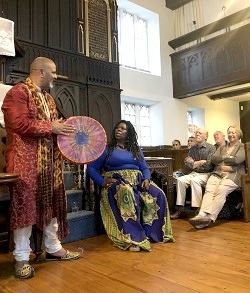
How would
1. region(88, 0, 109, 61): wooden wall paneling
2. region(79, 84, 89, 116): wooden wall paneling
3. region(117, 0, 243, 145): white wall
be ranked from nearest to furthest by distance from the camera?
region(79, 84, 89, 116): wooden wall paneling
region(88, 0, 109, 61): wooden wall paneling
region(117, 0, 243, 145): white wall

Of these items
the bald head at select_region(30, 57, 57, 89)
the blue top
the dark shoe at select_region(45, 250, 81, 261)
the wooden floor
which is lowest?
the wooden floor

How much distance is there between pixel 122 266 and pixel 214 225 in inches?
61.6

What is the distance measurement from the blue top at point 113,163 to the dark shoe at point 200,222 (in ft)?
2.32

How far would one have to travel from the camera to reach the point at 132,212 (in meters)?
2.40

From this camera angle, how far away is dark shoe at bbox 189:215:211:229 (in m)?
2.93

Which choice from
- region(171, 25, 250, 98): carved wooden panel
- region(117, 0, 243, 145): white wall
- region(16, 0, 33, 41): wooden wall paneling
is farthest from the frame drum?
region(171, 25, 250, 98): carved wooden panel

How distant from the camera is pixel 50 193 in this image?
1944mm

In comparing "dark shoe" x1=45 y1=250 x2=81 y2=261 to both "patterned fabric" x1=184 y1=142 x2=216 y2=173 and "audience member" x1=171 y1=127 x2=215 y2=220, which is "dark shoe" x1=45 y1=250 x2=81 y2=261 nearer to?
"audience member" x1=171 y1=127 x2=215 y2=220

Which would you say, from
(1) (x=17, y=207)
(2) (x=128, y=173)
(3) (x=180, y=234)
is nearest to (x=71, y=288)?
(1) (x=17, y=207)

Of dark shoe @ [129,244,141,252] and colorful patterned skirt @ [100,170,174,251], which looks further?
colorful patterned skirt @ [100,170,174,251]

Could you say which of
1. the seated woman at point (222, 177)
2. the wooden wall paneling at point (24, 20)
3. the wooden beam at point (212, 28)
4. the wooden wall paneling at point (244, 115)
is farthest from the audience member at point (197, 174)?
the wooden wall paneling at point (244, 115)

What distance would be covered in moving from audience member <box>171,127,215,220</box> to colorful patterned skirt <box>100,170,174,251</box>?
93 centimetres

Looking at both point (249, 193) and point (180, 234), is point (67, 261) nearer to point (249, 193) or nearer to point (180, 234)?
point (180, 234)

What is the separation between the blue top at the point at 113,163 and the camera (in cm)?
263
